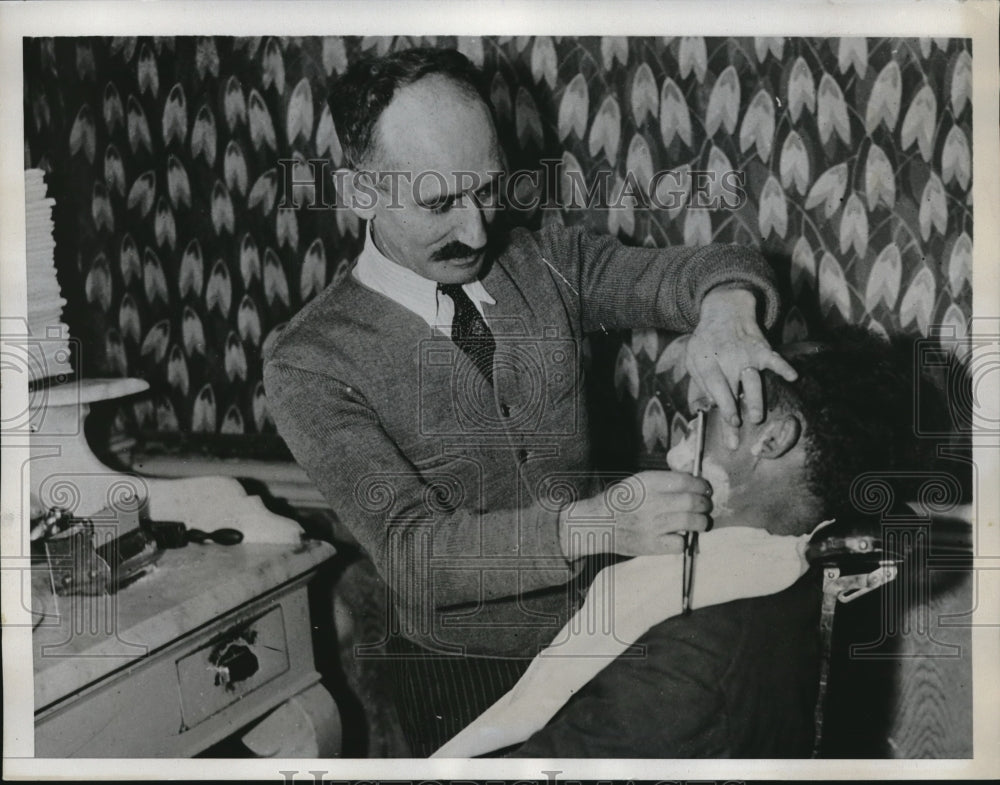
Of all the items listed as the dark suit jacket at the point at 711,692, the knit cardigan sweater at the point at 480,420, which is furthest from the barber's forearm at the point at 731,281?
the dark suit jacket at the point at 711,692

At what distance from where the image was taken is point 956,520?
142 centimetres

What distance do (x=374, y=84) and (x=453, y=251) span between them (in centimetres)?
26

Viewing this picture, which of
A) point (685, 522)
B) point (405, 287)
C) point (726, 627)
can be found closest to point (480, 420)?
point (405, 287)

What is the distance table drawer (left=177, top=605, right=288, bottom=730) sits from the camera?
1.32m

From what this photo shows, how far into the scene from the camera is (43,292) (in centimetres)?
140

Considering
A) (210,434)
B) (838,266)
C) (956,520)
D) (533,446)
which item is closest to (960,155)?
(838,266)

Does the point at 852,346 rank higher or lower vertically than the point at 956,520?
higher

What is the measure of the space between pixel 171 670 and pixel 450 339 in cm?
60

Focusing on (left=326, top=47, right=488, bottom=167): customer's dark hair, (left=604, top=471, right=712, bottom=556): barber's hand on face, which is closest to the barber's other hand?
(left=604, top=471, right=712, bottom=556): barber's hand on face

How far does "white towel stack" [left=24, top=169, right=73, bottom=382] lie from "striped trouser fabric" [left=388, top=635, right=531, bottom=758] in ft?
2.12

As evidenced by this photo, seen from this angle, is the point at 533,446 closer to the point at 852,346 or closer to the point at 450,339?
the point at 450,339

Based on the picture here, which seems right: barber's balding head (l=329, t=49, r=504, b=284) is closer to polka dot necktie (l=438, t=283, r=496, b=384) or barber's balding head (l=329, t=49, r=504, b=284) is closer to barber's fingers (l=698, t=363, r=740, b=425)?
polka dot necktie (l=438, t=283, r=496, b=384)

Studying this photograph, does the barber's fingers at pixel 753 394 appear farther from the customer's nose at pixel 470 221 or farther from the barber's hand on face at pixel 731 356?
the customer's nose at pixel 470 221

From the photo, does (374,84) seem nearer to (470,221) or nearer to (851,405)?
(470,221)
